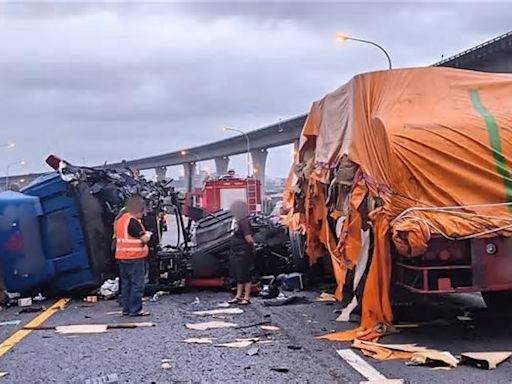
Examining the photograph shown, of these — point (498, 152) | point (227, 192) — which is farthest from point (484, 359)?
point (227, 192)

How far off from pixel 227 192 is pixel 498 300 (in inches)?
1108

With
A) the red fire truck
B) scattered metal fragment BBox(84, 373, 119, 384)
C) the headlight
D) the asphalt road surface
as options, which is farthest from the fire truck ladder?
scattered metal fragment BBox(84, 373, 119, 384)

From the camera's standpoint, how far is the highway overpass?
36.6 m

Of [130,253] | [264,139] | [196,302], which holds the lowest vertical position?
[196,302]

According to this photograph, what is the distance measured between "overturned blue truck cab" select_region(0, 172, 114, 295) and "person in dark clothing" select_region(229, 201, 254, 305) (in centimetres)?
193

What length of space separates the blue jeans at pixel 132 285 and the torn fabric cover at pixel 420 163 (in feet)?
9.29

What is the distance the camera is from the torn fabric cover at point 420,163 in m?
7.11

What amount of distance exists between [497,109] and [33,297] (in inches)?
293

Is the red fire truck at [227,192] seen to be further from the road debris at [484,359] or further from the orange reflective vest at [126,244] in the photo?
the road debris at [484,359]

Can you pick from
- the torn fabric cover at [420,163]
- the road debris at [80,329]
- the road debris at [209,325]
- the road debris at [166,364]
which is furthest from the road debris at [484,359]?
the road debris at [80,329]

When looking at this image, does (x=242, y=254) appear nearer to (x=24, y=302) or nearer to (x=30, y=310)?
(x=30, y=310)

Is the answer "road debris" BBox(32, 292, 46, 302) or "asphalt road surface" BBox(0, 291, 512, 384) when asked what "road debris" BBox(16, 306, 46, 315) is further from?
"road debris" BBox(32, 292, 46, 302)

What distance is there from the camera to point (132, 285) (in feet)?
33.1

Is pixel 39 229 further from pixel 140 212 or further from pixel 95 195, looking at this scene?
pixel 140 212
